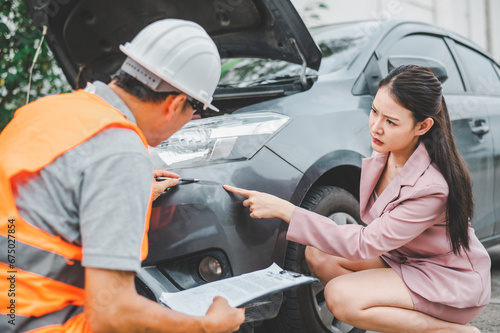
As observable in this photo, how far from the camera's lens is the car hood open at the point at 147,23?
8.26 ft

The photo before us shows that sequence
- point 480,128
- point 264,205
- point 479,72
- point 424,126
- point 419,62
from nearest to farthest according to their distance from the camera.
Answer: point 264,205
point 424,126
point 419,62
point 480,128
point 479,72

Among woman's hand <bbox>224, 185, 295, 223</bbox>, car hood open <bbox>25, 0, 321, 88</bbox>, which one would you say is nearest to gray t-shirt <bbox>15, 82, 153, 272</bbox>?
woman's hand <bbox>224, 185, 295, 223</bbox>

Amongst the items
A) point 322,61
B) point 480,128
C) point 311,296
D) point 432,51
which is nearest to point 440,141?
point 311,296

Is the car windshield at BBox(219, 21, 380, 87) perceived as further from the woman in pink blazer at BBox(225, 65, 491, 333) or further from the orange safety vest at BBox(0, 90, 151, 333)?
the orange safety vest at BBox(0, 90, 151, 333)

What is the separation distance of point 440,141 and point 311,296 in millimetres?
809

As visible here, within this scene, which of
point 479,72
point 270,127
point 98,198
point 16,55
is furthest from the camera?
point 479,72

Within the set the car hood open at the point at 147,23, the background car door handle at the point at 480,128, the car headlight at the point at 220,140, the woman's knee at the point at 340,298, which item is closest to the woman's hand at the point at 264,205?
the car headlight at the point at 220,140

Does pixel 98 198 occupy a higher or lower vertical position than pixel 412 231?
higher

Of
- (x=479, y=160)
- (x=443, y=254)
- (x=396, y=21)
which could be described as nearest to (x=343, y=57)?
(x=396, y=21)

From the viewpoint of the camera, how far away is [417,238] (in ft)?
6.89

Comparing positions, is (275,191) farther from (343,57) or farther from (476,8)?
(476,8)

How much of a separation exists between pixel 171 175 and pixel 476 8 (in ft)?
53.3

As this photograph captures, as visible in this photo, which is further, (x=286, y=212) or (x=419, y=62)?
(x=419, y=62)

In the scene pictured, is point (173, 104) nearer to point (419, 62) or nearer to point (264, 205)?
point (264, 205)
